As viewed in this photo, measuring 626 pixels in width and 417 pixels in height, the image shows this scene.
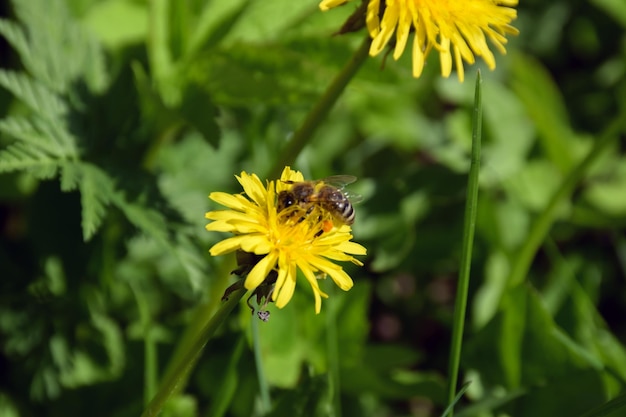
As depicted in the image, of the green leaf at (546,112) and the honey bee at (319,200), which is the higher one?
the honey bee at (319,200)

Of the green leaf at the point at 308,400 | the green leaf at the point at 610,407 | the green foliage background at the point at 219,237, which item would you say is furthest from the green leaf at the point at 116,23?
the green leaf at the point at 610,407

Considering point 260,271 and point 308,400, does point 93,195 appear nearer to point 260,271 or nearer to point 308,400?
point 260,271

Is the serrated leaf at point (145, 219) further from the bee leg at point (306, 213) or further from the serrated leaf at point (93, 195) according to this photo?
the bee leg at point (306, 213)

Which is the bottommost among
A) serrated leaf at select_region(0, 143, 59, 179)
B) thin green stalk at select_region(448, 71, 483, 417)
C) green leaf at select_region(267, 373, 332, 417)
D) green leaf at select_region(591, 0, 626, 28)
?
green leaf at select_region(591, 0, 626, 28)

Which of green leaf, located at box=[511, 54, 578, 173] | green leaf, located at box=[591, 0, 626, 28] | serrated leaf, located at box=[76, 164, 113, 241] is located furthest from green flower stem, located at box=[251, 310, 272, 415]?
green leaf, located at box=[591, 0, 626, 28]

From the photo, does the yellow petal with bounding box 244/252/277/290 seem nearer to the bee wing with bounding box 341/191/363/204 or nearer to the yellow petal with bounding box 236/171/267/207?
the yellow petal with bounding box 236/171/267/207
